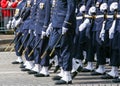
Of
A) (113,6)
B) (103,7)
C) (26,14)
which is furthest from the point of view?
(26,14)

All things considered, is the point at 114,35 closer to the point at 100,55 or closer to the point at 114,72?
the point at 114,72

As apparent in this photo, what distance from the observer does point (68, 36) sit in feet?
35.1

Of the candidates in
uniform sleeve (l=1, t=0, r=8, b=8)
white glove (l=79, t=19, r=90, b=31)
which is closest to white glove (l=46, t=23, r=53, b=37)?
white glove (l=79, t=19, r=90, b=31)

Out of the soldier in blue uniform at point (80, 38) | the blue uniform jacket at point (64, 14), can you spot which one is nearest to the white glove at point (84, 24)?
the soldier in blue uniform at point (80, 38)

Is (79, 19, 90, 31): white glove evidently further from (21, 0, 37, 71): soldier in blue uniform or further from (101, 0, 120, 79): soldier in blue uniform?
(21, 0, 37, 71): soldier in blue uniform

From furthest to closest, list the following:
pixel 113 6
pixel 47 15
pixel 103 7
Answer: pixel 103 7 < pixel 47 15 < pixel 113 6

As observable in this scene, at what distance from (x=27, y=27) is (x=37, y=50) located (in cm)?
87

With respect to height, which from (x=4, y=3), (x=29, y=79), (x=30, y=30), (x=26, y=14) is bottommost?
(x=29, y=79)

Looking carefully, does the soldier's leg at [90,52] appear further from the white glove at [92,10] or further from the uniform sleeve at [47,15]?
the uniform sleeve at [47,15]

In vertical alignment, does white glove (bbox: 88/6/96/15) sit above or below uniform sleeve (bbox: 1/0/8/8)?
above

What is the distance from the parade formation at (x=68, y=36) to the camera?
35.2 feet

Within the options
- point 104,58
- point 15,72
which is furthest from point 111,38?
point 15,72

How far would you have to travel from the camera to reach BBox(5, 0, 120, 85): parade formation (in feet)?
35.2

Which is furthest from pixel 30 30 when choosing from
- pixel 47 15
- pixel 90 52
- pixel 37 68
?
pixel 90 52
